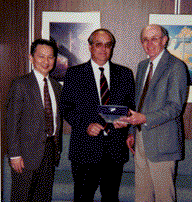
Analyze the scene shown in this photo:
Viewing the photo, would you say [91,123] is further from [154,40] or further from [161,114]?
[154,40]

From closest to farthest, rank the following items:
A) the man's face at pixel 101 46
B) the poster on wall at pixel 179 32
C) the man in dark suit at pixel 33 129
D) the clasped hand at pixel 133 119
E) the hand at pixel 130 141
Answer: the clasped hand at pixel 133 119 < the man in dark suit at pixel 33 129 < the man's face at pixel 101 46 < the hand at pixel 130 141 < the poster on wall at pixel 179 32

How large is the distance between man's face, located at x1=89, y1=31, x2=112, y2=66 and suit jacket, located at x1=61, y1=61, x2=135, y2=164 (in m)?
0.13

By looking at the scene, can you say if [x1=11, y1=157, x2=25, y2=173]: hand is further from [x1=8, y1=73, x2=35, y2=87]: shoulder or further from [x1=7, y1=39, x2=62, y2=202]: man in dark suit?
[x1=8, y1=73, x2=35, y2=87]: shoulder

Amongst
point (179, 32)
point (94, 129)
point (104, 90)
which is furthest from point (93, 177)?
point (179, 32)

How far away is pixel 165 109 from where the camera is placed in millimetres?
1664

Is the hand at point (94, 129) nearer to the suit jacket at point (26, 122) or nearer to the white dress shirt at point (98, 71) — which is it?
the white dress shirt at point (98, 71)

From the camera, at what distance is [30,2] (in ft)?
9.20

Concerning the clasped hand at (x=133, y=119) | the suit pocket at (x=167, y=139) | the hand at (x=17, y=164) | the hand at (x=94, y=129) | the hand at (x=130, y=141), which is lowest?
the hand at (x=17, y=164)

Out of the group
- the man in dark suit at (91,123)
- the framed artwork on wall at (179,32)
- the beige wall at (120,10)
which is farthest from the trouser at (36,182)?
the framed artwork on wall at (179,32)

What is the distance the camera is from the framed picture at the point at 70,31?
9.11 ft

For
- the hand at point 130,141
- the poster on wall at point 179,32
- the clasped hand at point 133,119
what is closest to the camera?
the clasped hand at point 133,119

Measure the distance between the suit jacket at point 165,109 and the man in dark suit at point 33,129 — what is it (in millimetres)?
931

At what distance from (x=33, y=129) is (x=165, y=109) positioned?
1.21 meters

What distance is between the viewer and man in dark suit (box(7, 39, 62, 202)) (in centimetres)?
174
